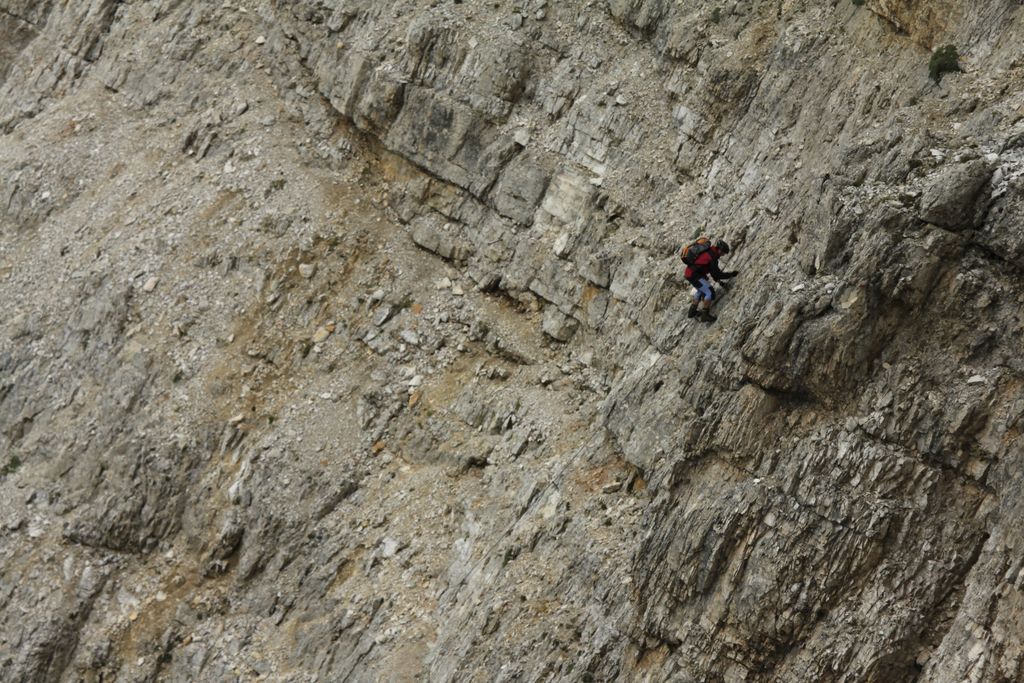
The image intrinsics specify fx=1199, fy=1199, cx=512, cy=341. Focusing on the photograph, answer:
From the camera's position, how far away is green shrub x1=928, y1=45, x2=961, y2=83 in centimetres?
2389

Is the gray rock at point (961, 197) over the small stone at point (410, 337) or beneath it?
over

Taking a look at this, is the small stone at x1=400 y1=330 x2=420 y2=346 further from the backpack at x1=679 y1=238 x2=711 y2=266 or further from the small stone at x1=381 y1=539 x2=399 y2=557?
the backpack at x1=679 y1=238 x2=711 y2=266

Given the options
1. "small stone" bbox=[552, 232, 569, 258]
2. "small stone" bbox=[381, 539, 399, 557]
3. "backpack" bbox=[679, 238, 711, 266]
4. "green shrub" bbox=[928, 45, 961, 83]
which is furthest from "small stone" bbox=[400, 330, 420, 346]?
"green shrub" bbox=[928, 45, 961, 83]

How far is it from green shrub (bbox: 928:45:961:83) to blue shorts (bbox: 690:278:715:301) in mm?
6076

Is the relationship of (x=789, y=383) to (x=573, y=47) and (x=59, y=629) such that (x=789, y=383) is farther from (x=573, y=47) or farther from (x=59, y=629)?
(x=59, y=629)

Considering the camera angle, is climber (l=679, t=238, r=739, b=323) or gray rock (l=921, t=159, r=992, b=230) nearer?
gray rock (l=921, t=159, r=992, b=230)

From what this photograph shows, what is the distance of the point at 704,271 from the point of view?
24594mm

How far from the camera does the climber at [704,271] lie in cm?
2442

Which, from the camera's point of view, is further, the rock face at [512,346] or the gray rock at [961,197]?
the rock face at [512,346]

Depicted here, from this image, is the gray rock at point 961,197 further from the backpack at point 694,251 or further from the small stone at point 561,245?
the small stone at point 561,245

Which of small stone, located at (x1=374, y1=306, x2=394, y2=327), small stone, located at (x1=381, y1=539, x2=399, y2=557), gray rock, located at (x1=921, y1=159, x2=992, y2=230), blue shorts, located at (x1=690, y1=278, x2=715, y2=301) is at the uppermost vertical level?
gray rock, located at (x1=921, y1=159, x2=992, y2=230)

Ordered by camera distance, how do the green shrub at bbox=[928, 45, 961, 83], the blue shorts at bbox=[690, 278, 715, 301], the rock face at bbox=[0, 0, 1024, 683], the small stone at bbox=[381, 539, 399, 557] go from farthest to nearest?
the small stone at bbox=[381, 539, 399, 557]
the blue shorts at bbox=[690, 278, 715, 301]
the green shrub at bbox=[928, 45, 961, 83]
the rock face at bbox=[0, 0, 1024, 683]

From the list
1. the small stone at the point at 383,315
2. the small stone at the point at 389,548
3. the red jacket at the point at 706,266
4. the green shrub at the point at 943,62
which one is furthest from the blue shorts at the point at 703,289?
the small stone at the point at 383,315

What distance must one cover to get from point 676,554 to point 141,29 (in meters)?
29.7
